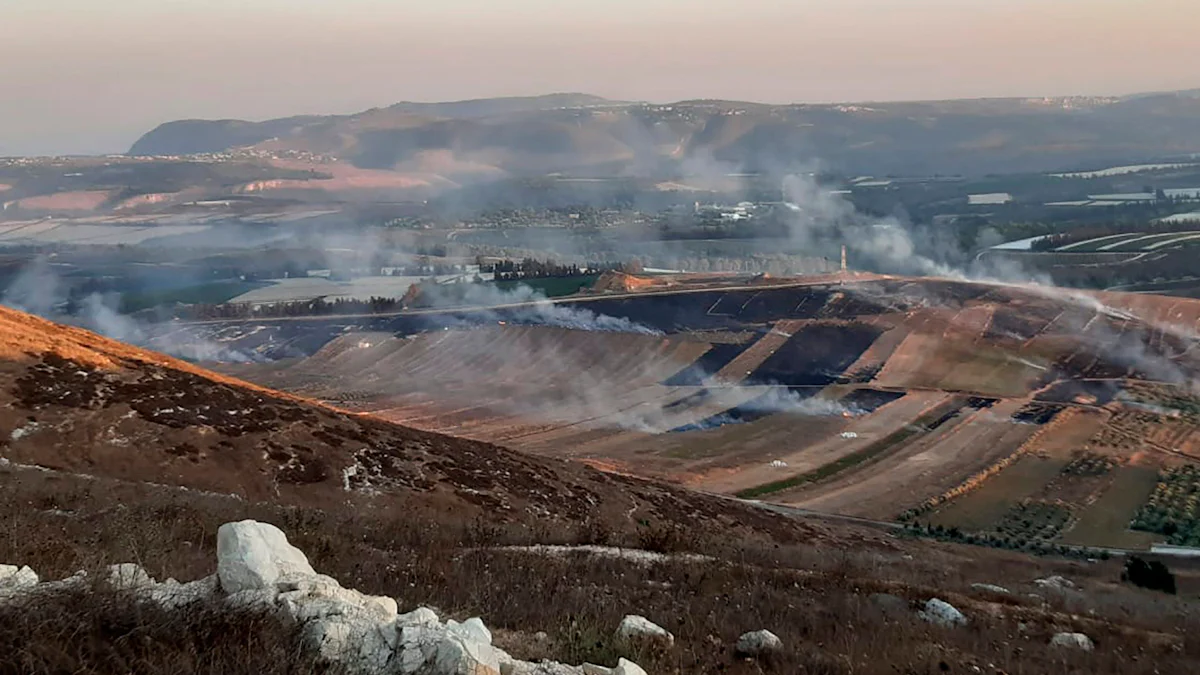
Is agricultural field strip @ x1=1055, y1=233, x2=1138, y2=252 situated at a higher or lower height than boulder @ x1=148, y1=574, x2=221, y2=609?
lower

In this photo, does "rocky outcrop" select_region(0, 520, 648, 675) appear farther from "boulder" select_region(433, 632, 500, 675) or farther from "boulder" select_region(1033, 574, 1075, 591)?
"boulder" select_region(1033, 574, 1075, 591)

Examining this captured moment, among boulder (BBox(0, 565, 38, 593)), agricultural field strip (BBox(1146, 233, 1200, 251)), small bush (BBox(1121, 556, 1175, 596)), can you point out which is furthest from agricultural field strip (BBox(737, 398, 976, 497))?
agricultural field strip (BBox(1146, 233, 1200, 251))

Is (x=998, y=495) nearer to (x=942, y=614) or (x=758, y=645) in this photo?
(x=942, y=614)

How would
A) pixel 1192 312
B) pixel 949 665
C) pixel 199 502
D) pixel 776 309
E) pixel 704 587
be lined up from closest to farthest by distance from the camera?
pixel 949 665 → pixel 704 587 → pixel 199 502 → pixel 1192 312 → pixel 776 309

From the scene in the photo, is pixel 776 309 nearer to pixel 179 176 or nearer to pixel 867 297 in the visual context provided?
pixel 867 297

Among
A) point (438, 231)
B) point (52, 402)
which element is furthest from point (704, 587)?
point (438, 231)

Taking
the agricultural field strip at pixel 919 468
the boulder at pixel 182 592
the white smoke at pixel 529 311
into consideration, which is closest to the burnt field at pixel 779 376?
the agricultural field strip at pixel 919 468

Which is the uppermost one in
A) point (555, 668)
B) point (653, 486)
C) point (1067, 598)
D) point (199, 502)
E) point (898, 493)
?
point (555, 668)

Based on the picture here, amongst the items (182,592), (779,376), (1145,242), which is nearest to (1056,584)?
(182,592)
